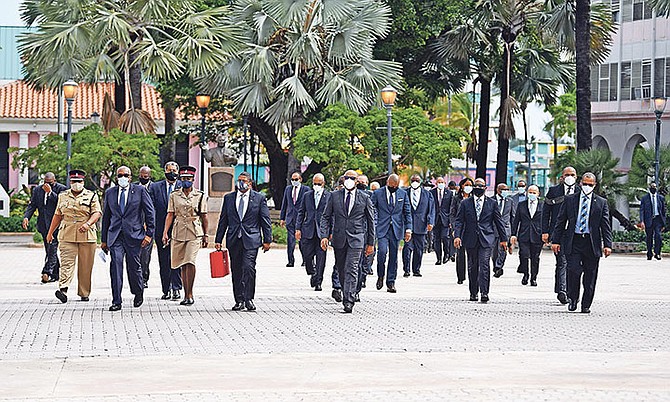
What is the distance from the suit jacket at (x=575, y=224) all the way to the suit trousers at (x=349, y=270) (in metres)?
2.67

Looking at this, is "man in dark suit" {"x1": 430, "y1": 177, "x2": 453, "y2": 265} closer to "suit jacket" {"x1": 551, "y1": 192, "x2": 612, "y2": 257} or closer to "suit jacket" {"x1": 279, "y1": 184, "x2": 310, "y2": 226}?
"suit jacket" {"x1": 279, "y1": 184, "x2": 310, "y2": 226}

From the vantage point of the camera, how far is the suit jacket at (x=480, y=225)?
725 inches

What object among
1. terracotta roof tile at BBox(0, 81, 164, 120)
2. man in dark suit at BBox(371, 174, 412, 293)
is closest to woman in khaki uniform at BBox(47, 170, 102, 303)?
man in dark suit at BBox(371, 174, 412, 293)

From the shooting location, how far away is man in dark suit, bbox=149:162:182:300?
708 inches

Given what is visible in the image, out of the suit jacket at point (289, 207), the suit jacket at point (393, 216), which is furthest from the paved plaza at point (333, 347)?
the suit jacket at point (289, 207)

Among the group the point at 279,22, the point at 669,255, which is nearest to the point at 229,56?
the point at 279,22

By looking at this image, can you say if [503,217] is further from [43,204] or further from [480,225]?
[43,204]

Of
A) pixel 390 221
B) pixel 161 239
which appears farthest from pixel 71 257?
pixel 390 221

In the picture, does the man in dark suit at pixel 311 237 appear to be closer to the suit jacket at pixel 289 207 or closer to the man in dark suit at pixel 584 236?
the suit jacket at pixel 289 207

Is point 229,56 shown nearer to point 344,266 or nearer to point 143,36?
point 143,36

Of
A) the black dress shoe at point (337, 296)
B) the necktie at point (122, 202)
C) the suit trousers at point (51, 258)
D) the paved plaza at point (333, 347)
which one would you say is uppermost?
the necktie at point (122, 202)

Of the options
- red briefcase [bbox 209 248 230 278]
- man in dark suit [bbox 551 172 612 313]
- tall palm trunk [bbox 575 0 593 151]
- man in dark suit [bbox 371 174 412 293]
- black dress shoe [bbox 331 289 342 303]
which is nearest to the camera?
man in dark suit [bbox 551 172 612 313]

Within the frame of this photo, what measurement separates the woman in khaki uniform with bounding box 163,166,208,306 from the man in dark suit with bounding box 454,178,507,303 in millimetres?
3956

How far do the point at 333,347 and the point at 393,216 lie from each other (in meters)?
8.46
